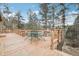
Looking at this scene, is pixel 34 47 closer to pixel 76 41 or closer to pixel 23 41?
pixel 23 41

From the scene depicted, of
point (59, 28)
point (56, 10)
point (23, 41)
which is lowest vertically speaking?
point (23, 41)

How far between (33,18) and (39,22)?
0.07m

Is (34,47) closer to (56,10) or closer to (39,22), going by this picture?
(39,22)

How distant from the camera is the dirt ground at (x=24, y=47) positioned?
1.77 m

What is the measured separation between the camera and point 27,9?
177cm

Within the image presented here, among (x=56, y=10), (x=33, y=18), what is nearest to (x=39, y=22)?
(x=33, y=18)

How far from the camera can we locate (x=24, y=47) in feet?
5.82

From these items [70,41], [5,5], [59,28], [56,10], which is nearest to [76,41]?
[70,41]

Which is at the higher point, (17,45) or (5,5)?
(5,5)

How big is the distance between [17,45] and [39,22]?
298 mm

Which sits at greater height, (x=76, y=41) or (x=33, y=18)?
(x=33, y=18)

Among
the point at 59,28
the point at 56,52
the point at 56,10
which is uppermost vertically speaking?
the point at 56,10

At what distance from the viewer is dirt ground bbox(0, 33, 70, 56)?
5.79ft

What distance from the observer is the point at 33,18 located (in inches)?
70.0
